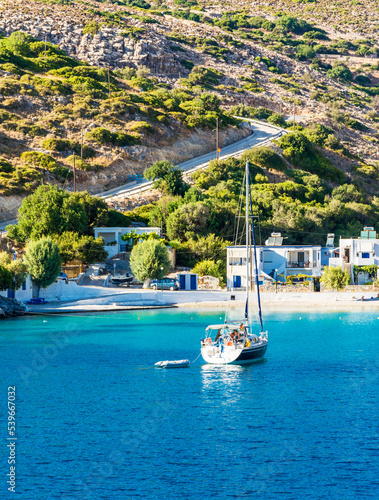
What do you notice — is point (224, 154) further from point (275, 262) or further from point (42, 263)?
point (42, 263)

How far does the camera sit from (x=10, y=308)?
190ft

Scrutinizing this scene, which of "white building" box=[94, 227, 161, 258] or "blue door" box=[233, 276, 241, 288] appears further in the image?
"white building" box=[94, 227, 161, 258]

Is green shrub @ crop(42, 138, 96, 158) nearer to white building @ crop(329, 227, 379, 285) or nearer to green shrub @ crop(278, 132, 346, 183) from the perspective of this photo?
green shrub @ crop(278, 132, 346, 183)

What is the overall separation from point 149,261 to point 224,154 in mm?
53654

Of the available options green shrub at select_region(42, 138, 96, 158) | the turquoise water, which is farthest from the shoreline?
green shrub at select_region(42, 138, 96, 158)

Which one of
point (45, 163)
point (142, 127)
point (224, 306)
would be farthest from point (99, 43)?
point (224, 306)

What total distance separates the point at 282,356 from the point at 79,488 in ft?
74.2

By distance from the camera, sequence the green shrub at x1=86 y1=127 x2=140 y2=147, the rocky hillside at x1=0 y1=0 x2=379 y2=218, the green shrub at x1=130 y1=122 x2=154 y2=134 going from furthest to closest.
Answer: the green shrub at x1=130 y1=122 x2=154 y2=134 → the green shrub at x1=86 y1=127 x2=140 y2=147 → the rocky hillside at x1=0 y1=0 x2=379 y2=218

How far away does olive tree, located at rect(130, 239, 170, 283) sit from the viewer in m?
66.1

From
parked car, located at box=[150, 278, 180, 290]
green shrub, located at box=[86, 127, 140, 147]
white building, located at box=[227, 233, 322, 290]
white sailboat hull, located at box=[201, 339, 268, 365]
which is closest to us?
white sailboat hull, located at box=[201, 339, 268, 365]

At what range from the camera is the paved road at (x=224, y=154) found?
317ft

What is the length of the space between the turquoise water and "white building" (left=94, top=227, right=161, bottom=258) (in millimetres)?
26881

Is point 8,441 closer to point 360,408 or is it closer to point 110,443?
point 110,443

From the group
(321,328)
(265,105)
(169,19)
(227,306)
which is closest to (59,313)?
(227,306)
